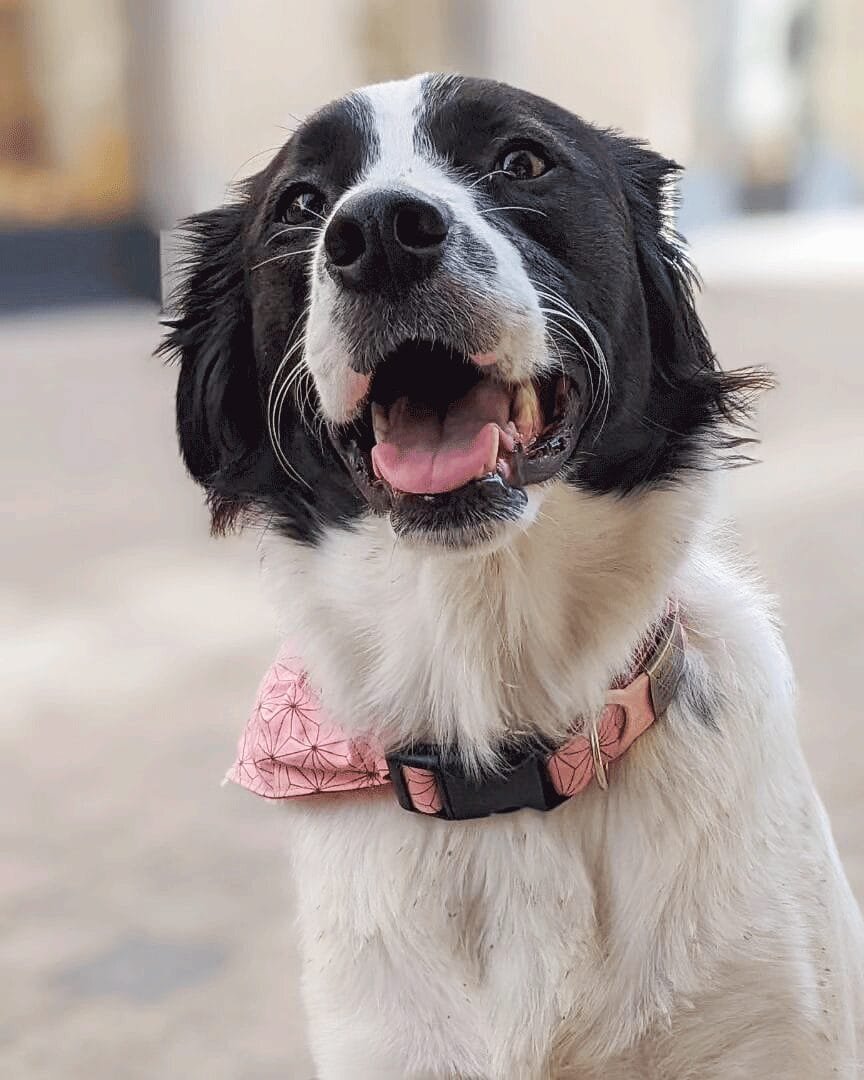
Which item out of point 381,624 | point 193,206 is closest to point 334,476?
point 381,624

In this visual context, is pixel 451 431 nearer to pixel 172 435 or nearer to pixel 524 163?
pixel 524 163

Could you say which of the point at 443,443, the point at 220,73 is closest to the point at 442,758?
the point at 443,443

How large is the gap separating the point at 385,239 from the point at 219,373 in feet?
1.56

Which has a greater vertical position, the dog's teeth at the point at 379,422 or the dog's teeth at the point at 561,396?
the dog's teeth at the point at 561,396

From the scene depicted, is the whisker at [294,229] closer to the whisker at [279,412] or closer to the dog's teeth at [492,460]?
the whisker at [279,412]

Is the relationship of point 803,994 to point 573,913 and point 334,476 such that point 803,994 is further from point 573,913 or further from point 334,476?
point 334,476

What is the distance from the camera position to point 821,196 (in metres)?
11.3

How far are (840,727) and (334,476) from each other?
1.59 m

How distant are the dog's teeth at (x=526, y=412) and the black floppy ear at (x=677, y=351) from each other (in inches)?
7.5

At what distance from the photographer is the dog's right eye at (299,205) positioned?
1.59 metres

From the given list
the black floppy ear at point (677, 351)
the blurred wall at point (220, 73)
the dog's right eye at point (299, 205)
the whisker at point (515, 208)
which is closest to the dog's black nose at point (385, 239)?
the whisker at point (515, 208)

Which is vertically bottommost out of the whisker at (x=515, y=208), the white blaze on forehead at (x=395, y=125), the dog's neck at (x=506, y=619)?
the dog's neck at (x=506, y=619)

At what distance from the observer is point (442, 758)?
1.53 meters

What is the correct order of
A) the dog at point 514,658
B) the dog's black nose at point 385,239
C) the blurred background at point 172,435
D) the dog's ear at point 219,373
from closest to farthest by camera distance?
1. the dog's black nose at point 385,239
2. the dog at point 514,658
3. the dog's ear at point 219,373
4. the blurred background at point 172,435
